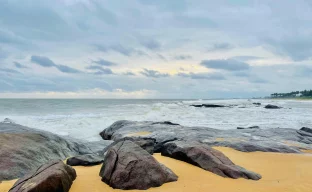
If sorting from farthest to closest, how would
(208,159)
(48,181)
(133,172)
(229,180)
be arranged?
(208,159), (229,180), (133,172), (48,181)

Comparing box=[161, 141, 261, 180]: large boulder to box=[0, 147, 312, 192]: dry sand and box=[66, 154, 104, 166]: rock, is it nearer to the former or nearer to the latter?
box=[0, 147, 312, 192]: dry sand

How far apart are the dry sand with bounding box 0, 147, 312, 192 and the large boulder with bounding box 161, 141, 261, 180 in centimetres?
20

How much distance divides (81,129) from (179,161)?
53.5 feet

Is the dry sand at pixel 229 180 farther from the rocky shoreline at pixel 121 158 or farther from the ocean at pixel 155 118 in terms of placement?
the ocean at pixel 155 118

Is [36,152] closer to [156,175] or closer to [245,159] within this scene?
[156,175]

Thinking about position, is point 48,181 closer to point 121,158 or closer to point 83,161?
point 121,158

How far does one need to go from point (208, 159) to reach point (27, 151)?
17.7 ft

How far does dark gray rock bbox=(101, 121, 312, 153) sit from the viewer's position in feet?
35.2

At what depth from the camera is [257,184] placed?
634 cm

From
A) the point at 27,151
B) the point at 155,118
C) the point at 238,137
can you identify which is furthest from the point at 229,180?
the point at 155,118

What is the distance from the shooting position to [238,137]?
13.1 m

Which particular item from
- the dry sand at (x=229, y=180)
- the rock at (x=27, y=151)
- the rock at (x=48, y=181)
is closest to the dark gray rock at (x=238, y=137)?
the dry sand at (x=229, y=180)

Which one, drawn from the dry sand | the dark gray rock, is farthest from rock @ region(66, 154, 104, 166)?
the dark gray rock

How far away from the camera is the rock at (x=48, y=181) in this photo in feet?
16.5
